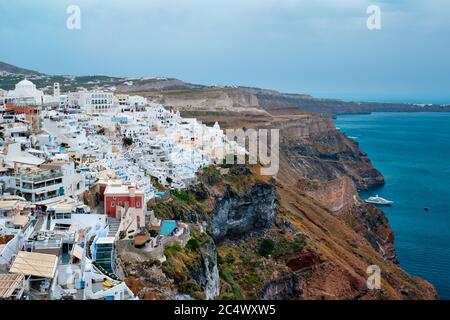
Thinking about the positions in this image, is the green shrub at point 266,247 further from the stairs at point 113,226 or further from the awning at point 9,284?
the awning at point 9,284

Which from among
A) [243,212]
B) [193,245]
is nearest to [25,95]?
[243,212]

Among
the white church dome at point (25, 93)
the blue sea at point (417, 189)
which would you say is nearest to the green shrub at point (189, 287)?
the blue sea at point (417, 189)

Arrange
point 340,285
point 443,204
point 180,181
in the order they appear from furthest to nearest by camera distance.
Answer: point 443,204, point 340,285, point 180,181

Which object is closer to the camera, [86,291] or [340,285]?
[86,291]

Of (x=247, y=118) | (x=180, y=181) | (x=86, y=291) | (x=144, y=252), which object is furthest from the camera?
(x=247, y=118)

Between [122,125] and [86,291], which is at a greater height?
[122,125]

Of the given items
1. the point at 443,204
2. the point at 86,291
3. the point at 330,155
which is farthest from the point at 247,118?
the point at 86,291

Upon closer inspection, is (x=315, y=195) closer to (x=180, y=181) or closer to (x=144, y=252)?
(x=180, y=181)
